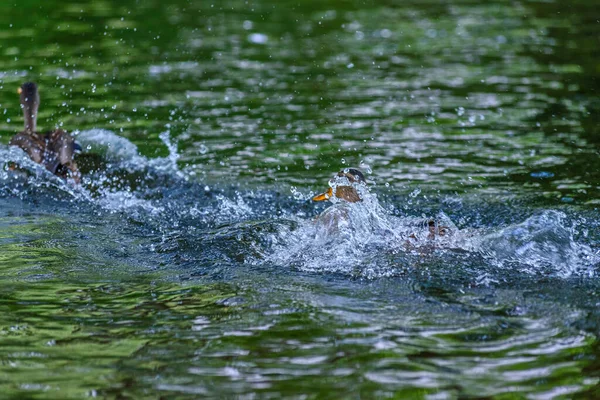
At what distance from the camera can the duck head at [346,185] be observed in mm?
10062

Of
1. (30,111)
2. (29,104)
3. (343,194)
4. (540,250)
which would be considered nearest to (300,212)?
(343,194)

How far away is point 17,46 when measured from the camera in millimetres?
20125

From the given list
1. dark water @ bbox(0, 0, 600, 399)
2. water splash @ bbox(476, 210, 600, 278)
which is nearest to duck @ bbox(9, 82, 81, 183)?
dark water @ bbox(0, 0, 600, 399)

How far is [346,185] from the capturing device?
10133 millimetres

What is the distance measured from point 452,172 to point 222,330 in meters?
6.42

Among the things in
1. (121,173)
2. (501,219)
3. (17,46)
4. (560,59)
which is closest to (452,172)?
(501,219)

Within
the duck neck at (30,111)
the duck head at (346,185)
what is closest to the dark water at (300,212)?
the duck head at (346,185)

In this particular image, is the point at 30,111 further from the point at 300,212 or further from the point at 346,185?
the point at 346,185

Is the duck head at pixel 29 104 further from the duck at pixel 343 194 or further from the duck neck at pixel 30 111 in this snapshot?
the duck at pixel 343 194

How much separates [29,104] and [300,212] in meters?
5.35

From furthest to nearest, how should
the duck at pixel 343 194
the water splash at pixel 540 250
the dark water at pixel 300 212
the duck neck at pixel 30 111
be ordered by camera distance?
the duck neck at pixel 30 111, the duck at pixel 343 194, the water splash at pixel 540 250, the dark water at pixel 300 212

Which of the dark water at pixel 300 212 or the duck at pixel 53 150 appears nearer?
the dark water at pixel 300 212

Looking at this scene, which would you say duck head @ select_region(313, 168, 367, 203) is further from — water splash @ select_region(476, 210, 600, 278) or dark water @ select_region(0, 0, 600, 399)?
water splash @ select_region(476, 210, 600, 278)

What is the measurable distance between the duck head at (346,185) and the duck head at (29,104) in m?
5.95
